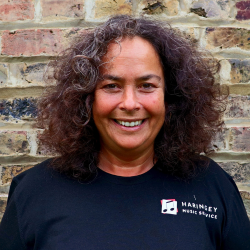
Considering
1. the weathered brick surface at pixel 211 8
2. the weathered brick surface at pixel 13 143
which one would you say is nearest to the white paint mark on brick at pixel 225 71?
the weathered brick surface at pixel 211 8

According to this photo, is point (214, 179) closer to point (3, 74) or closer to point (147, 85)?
point (147, 85)

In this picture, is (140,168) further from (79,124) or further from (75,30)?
(75,30)

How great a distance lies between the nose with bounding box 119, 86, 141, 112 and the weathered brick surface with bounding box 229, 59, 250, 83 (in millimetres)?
576

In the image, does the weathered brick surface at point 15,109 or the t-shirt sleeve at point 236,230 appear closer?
the t-shirt sleeve at point 236,230

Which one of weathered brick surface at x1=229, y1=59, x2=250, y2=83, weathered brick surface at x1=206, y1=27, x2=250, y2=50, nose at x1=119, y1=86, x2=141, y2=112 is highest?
weathered brick surface at x1=206, y1=27, x2=250, y2=50

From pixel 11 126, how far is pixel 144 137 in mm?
690

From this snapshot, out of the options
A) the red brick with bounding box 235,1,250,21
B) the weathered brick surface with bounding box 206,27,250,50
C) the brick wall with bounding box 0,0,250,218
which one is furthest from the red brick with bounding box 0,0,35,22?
the red brick with bounding box 235,1,250,21

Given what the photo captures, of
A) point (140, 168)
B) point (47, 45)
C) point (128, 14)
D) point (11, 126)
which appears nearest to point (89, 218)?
point (140, 168)

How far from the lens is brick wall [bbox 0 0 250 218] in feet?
4.93

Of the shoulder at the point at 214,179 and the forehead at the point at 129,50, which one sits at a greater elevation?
the forehead at the point at 129,50

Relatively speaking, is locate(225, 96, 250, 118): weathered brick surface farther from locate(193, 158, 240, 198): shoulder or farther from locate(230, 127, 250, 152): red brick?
locate(193, 158, 240, 198): shoulder

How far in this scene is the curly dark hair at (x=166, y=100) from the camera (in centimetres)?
135

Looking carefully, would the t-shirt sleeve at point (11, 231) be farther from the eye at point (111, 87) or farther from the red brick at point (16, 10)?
the red brick at point (16, 10)

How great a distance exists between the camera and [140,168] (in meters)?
1.46
